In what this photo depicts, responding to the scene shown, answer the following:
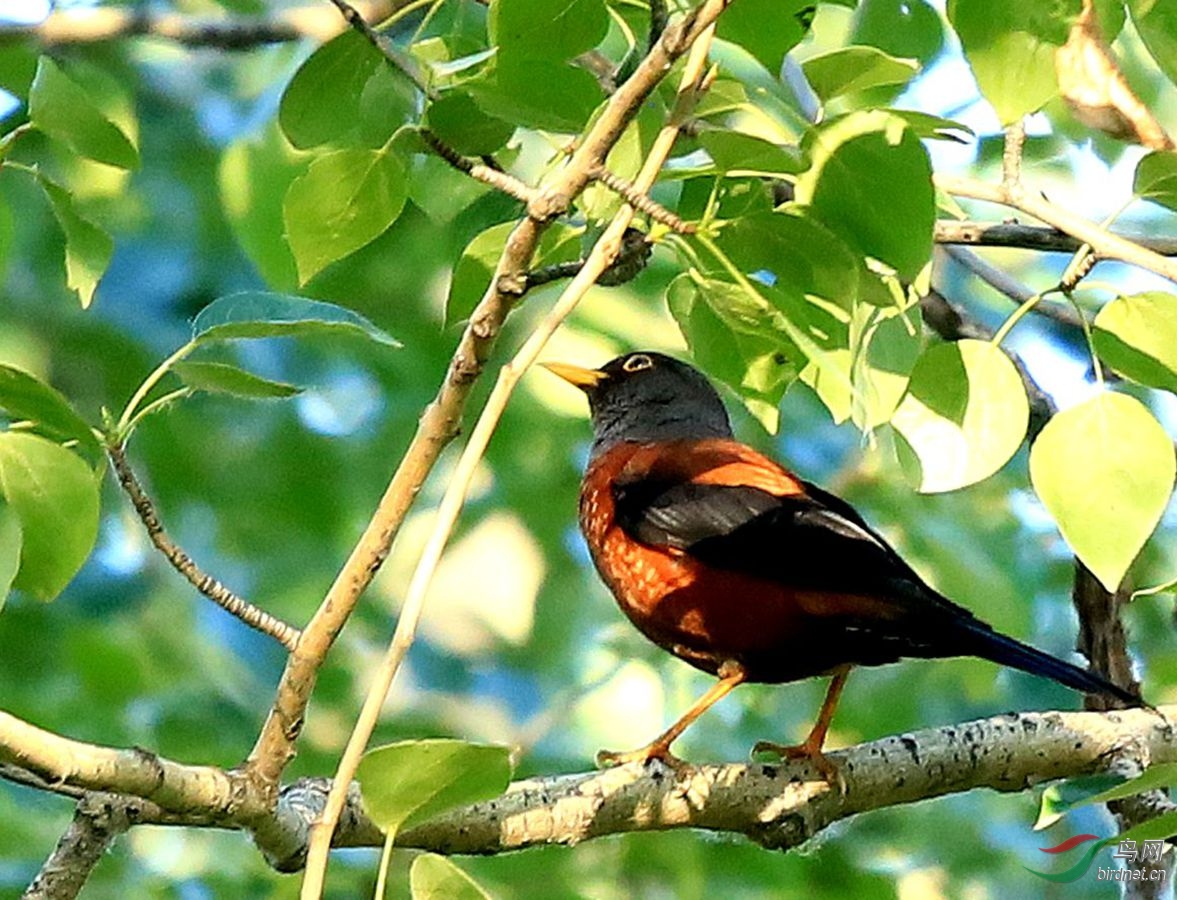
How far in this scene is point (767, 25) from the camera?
77.0 inches

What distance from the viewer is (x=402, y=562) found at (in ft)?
24.4

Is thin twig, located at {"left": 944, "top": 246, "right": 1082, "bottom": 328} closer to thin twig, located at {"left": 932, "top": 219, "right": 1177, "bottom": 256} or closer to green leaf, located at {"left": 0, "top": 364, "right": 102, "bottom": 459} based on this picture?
thin twig, located at {"left": 932, "top": 219, "right": 1177, "bottom": 256}

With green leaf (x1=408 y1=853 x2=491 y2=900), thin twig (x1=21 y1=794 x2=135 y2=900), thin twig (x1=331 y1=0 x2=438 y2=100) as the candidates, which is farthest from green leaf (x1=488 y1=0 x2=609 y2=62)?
thin twig (x1=21 y1=794 x2=135 y2=900)

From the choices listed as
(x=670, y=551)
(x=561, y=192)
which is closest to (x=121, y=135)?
(x=561, y=192)

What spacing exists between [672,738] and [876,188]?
1.59 meters

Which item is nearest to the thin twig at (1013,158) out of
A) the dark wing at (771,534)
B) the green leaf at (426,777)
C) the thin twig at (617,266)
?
the thin twig at (617,266)

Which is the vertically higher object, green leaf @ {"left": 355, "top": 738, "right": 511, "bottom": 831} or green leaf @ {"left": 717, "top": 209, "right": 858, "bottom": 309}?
green leaf @ {"left": 717, "top": 209, "right": 858, "bottom": 309}

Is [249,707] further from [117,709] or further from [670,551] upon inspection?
[670,551]

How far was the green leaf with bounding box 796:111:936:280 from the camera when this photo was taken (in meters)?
1.81

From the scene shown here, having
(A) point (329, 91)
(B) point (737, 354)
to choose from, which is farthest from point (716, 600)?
(A) point (329, 91)

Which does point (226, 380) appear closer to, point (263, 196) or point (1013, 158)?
point (1013, 158)

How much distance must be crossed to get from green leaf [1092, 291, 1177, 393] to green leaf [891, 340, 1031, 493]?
0.35ft

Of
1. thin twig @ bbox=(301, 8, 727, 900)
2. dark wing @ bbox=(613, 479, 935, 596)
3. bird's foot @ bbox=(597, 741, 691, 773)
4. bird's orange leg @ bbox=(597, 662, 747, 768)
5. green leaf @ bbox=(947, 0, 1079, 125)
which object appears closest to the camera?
thin twig @ bbox=(301, 8, 727, 900)

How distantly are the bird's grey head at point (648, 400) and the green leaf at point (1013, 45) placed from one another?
272 cm
